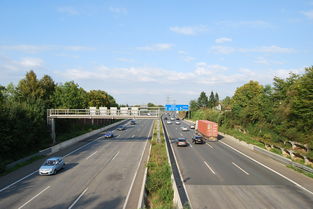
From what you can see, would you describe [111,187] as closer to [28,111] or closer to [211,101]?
[28,111]

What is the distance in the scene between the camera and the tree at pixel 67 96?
48188mm

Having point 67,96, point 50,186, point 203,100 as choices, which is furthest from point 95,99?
point 203,100

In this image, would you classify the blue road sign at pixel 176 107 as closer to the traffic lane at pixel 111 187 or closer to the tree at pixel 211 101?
the traffic lane at pixel 111 187

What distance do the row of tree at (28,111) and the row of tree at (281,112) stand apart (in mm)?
35210

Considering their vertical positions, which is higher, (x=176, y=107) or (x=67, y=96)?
(x=67, y=96)

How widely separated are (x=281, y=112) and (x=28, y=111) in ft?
130

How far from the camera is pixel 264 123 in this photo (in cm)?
4250

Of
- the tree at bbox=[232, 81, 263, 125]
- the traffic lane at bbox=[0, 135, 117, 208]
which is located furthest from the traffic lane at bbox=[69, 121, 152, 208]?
the tree at bbox=[232, 81, 263, 125]

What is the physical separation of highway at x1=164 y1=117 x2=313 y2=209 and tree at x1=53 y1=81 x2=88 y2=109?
33904 mm

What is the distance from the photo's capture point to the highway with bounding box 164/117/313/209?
1367 cm

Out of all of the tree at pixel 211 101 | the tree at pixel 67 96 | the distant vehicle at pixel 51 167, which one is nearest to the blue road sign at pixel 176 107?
the distant vehicle at pixel 51 167

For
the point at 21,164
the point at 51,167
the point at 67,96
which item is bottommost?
the point at 21,164

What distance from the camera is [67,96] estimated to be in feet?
163

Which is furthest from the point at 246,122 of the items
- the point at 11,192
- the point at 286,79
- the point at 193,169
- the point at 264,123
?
the point at 11,192
